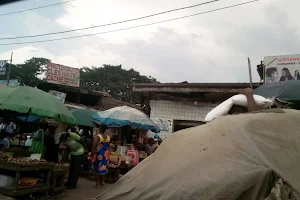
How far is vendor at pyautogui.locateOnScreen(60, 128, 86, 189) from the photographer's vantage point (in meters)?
7.33

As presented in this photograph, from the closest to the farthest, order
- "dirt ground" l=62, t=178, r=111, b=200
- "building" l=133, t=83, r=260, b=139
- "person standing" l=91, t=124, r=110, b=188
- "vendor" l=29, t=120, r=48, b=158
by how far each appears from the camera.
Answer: "dirt ground" l=62, t=178, r=111, b=200 → "vendor" l=29, t=120, r=48, b=158 → "person standing" l=91, t=124, r=110, b=188 → "building" l=133, t=83, r=260, b=139

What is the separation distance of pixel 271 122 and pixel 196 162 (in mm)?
848

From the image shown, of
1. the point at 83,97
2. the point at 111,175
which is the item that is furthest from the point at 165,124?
the point at 83,97

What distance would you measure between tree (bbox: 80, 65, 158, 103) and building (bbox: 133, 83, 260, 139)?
18.8m

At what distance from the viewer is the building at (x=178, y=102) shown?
11.3 meters

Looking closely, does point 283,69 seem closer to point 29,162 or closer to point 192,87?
point 192,87

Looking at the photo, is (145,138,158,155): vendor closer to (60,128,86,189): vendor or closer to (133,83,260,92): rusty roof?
(133,83,260,92): rusty roof

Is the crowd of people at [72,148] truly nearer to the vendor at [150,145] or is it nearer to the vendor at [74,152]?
the vendor at [74,152]

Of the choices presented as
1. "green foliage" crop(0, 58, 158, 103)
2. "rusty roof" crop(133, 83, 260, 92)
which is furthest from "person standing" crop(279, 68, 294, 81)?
"green foliage" crop(0, 58, 158, 103)

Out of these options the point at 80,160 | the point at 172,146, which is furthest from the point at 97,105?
the point at 172,146

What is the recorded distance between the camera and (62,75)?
1930 centimetres

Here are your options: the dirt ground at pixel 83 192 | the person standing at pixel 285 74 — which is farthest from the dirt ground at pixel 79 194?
the person standing at pixel 285 74

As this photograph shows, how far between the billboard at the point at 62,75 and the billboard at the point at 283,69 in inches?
498

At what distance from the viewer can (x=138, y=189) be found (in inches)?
93.2
